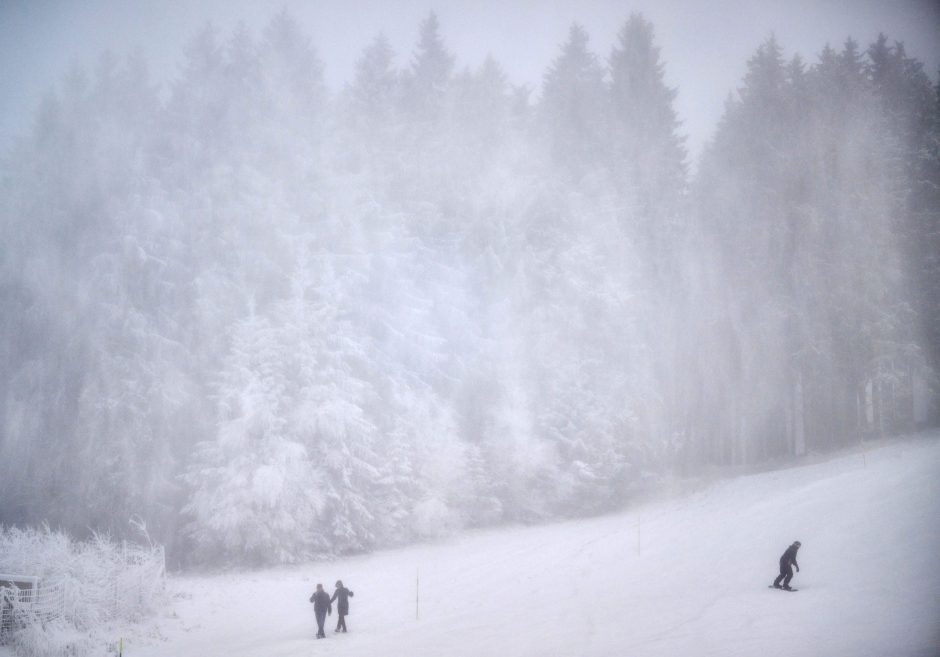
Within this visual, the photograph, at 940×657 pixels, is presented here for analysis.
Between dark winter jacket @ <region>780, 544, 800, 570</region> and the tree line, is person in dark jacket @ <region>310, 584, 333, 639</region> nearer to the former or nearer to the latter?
the tree line

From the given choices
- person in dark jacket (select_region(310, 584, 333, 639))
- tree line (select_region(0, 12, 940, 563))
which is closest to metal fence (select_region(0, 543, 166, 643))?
person in dark jacket (select_region(310, 584, 333, 639))

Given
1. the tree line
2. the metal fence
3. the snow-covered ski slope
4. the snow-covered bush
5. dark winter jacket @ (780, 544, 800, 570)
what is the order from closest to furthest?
the snow-covered ski slope, the snow-covered bush, the metal fence, dark winter jacket @ (780, 544, 800, 570), the tree line

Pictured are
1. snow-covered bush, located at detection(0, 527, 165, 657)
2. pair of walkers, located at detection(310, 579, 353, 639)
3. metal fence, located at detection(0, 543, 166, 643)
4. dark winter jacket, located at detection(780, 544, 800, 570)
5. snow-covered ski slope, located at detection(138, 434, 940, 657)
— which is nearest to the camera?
snow-covered ski slope, located at detection(138, 434, 940, 657)

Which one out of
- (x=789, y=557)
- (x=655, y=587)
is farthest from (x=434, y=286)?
(x=789, y=557)

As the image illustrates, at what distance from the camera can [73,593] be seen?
42.7ft

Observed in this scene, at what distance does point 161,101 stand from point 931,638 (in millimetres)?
31886

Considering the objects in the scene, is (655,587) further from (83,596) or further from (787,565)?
(83,596)

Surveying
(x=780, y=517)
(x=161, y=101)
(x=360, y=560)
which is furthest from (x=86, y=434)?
(x=780, y=517)

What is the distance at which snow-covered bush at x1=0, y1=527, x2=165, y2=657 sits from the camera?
11695 millimetres

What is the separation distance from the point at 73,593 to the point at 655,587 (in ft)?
45.1

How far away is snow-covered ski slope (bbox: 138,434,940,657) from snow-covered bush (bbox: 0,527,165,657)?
1.05 m

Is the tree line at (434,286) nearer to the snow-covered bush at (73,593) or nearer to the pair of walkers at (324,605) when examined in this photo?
the snow-covered bush at (73,593)

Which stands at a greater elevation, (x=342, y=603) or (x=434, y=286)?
(x=434, y=286)

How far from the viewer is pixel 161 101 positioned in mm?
27000
